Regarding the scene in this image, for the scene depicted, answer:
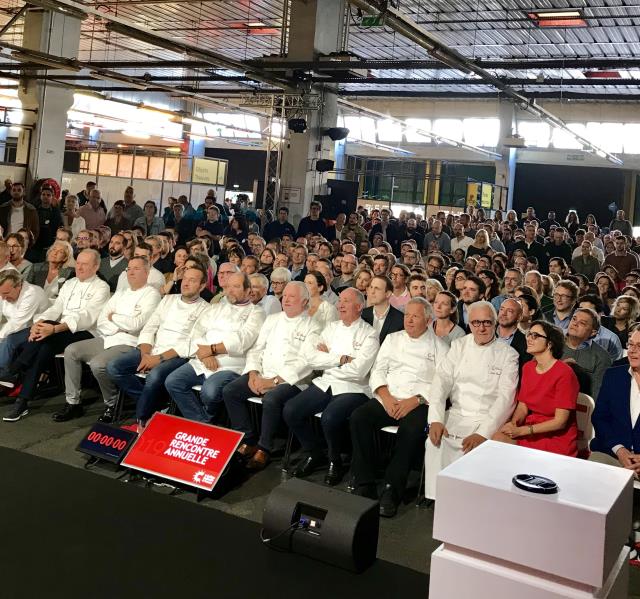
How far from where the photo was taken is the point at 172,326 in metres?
5.85

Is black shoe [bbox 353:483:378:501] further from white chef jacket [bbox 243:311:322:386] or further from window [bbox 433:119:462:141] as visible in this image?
window [bbox 433:119:462:141]

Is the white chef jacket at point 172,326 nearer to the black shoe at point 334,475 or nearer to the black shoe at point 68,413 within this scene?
the black shoe at point 68,413

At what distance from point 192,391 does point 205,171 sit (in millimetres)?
14094

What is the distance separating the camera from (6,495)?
2.69m

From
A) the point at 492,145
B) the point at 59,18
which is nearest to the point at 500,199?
the point at 492,145

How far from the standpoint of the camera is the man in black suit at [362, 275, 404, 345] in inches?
216

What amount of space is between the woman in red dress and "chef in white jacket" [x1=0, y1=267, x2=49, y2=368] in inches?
155

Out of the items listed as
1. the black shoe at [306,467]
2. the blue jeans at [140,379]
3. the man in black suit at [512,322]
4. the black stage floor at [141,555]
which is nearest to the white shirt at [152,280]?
the blue jeans at [140,379]

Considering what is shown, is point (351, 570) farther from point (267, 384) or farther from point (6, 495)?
point (267, 384)

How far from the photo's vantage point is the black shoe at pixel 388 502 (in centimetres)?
441

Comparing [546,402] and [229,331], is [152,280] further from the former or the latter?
[546,402]

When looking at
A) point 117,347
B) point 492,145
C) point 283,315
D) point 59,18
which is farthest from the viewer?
point 492,145

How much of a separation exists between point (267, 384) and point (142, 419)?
3.35 ft

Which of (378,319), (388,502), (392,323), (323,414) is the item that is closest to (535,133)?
(378,319)
